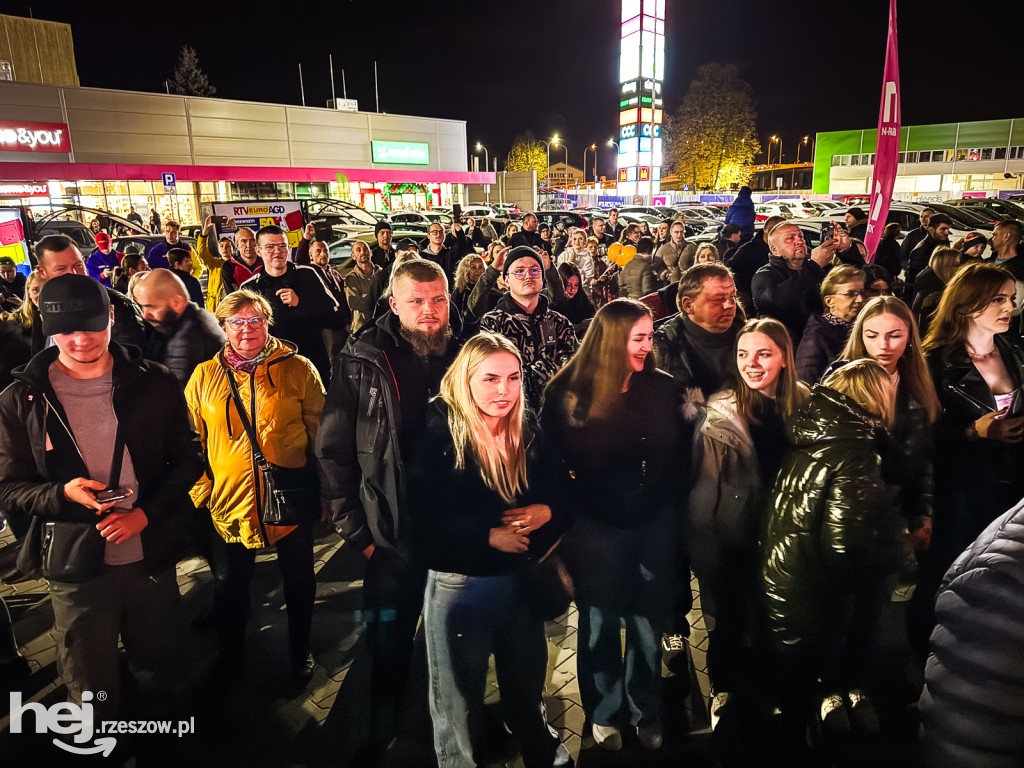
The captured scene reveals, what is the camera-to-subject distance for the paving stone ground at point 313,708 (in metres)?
2.60

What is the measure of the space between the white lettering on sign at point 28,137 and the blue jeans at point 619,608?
112ft

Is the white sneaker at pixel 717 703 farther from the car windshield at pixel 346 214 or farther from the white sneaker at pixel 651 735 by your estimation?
the car windshield at pixel 346 214

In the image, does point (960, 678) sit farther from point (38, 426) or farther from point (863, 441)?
point (38, 426)

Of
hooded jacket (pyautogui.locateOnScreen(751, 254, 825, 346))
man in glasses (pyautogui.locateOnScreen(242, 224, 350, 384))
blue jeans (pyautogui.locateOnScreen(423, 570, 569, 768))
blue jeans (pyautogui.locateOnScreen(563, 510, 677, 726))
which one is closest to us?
blue jeans (pyautogui.locateOnScreen(423, 570, 569, 768))

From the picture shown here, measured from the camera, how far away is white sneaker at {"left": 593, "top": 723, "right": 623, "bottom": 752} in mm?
2643

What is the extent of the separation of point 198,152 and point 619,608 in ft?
117

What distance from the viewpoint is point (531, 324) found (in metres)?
3.85

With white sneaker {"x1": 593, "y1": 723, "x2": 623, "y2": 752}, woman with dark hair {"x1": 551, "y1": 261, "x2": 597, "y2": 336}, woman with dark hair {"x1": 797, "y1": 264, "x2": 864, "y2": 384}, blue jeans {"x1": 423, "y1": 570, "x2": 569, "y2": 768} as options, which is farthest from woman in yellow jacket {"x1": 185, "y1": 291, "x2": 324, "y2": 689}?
woman with dark hair {"x1": 551, "y1": 261, "x2": 597, "y2": 336}

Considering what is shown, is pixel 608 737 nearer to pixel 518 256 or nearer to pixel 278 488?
pixel 278 488

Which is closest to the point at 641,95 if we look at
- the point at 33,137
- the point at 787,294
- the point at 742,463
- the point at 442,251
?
the point at 33,137

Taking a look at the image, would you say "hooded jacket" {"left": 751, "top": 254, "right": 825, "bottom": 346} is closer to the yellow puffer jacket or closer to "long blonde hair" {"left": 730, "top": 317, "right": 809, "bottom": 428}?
"long blonde hair" {"left": 730, "top": 317, "right": 809, "bottom": 428}

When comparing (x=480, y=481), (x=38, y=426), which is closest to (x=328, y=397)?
(x=480, y=481)

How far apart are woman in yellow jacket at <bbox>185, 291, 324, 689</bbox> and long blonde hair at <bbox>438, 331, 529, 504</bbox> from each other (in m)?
1.01

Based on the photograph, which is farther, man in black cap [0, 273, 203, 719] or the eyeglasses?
the eyeglasses
